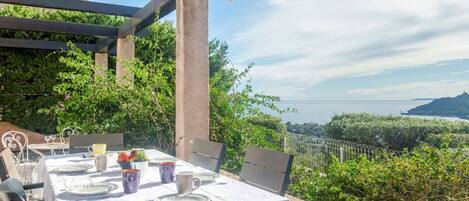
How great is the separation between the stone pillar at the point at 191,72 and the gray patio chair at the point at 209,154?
92 centimetres

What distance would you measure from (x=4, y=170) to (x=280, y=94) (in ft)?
10.6

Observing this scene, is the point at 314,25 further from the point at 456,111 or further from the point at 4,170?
the point at 4,170

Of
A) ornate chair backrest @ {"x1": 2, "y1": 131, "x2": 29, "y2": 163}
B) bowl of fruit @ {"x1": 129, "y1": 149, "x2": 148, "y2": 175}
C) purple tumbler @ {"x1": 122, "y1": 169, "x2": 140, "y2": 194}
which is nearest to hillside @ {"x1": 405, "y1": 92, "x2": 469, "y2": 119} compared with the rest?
bowl of fruit @ {"x1": 129, "y1": 149, "x2": 148, "y2": 175}

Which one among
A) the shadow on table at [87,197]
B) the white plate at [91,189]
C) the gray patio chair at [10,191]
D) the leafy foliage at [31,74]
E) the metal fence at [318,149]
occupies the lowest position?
the metal fence at [318,149]

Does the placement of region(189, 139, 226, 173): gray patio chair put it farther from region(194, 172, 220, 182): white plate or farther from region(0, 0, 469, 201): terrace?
region(194, 172, 220, 182): white plate

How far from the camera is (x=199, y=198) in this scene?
5.49ft

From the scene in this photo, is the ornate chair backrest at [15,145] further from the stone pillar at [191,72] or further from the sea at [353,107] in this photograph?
the sea at [353,107]

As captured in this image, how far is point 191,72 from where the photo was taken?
3879mm

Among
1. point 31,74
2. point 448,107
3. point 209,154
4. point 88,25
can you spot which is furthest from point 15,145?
point 448,107

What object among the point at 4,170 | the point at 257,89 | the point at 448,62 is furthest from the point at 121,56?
the point at 448,62

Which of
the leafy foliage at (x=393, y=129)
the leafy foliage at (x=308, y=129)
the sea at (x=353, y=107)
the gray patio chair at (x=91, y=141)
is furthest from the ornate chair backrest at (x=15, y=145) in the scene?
the leafy foliage at (x=393, y=129)

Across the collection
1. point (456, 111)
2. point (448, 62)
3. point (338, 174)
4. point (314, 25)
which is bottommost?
point (338, 174)

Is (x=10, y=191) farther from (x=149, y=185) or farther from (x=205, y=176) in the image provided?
(x=205, y=176)

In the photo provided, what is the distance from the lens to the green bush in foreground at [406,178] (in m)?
2.66
